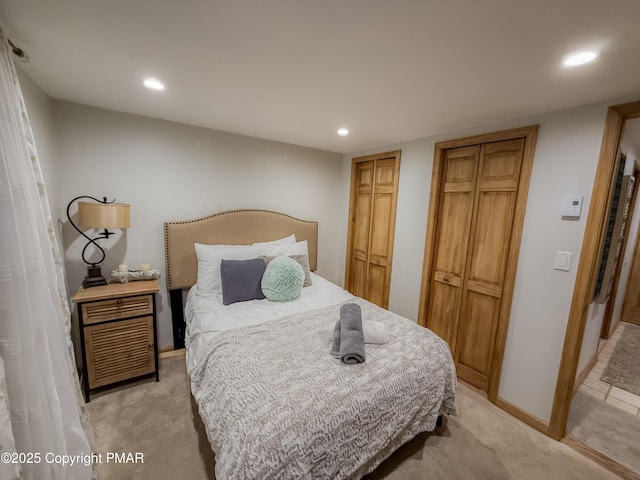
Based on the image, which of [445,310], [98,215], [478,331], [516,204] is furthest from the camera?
[445,310]

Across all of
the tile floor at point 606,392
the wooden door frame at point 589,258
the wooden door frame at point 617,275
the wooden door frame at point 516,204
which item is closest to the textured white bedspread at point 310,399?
the wooden door frame at point 516,204

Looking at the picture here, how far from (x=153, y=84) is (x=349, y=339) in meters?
2.04

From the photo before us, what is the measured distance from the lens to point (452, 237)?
255cm

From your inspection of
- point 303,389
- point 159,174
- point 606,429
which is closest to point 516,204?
point 606,429

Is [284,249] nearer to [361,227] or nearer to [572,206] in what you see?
[361,227]

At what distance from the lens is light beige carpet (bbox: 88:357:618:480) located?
1.57 metres

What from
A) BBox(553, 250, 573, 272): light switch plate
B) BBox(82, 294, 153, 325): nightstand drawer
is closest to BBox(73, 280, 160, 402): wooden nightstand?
BBox(82, 294, 153, 325): nightstand drawer

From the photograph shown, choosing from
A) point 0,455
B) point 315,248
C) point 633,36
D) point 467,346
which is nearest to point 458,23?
point 633,36

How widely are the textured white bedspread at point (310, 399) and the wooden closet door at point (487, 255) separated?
0.78 m

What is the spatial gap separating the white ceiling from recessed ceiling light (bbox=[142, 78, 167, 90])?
49mm

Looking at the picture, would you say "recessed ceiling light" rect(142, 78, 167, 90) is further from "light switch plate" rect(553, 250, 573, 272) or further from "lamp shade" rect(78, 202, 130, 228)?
"light switch plate" rect(553, 250, 573, 272)

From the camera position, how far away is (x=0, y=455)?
0.89 metres

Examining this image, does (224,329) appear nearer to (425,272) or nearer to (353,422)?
(353,422)

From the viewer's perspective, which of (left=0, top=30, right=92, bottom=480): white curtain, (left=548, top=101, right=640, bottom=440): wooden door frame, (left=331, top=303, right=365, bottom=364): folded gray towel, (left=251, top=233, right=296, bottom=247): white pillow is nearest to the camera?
(left=0, top=30, right=92, bottom=480): white curtain
